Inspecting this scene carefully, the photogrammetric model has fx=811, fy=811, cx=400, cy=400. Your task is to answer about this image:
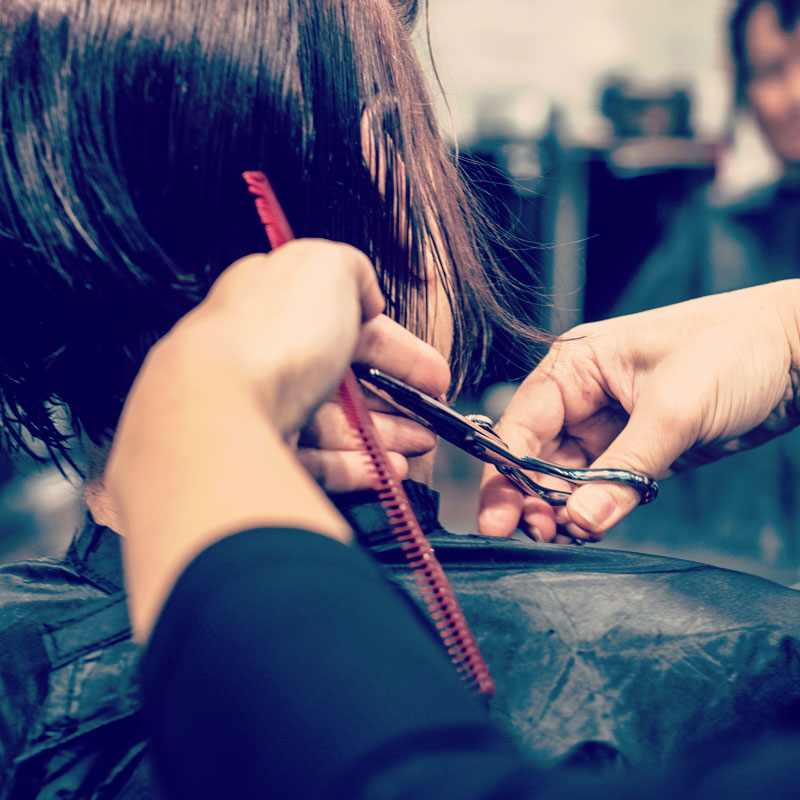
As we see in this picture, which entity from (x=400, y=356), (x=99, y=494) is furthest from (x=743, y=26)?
(x=99, y=494)

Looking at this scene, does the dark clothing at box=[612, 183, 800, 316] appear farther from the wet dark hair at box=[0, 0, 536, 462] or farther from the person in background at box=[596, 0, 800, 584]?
the wet dark hair at box=[0, 0, 536, 462]

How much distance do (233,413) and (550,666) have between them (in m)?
0.41

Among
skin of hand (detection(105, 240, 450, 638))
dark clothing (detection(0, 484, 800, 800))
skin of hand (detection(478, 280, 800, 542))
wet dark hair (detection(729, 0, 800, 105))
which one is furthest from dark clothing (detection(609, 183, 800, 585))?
skin of hand (detection(105, 240, 450, 638))

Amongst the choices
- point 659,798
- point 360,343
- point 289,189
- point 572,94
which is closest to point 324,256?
point 360,343

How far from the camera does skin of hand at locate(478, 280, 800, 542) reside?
96cm

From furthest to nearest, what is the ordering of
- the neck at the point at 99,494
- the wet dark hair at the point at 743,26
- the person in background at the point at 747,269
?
the person in background at the point at 747,269 < the wet dark hair at the point at 743,26 < the neck at the point at 99,494

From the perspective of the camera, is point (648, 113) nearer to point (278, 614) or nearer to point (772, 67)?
point (772, 67)

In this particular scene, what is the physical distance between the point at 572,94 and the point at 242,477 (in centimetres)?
471

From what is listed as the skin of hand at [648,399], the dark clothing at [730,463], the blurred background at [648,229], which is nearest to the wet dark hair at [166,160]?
the skin of hand at [648,399]

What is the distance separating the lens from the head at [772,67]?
91.8 inches

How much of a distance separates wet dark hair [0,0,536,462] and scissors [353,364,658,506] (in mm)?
160

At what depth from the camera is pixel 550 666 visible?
2.32ft

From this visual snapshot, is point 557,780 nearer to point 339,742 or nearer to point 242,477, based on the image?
point 339,742

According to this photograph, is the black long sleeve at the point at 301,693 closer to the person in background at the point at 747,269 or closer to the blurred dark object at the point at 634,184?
the person in background at the point at 747,269
